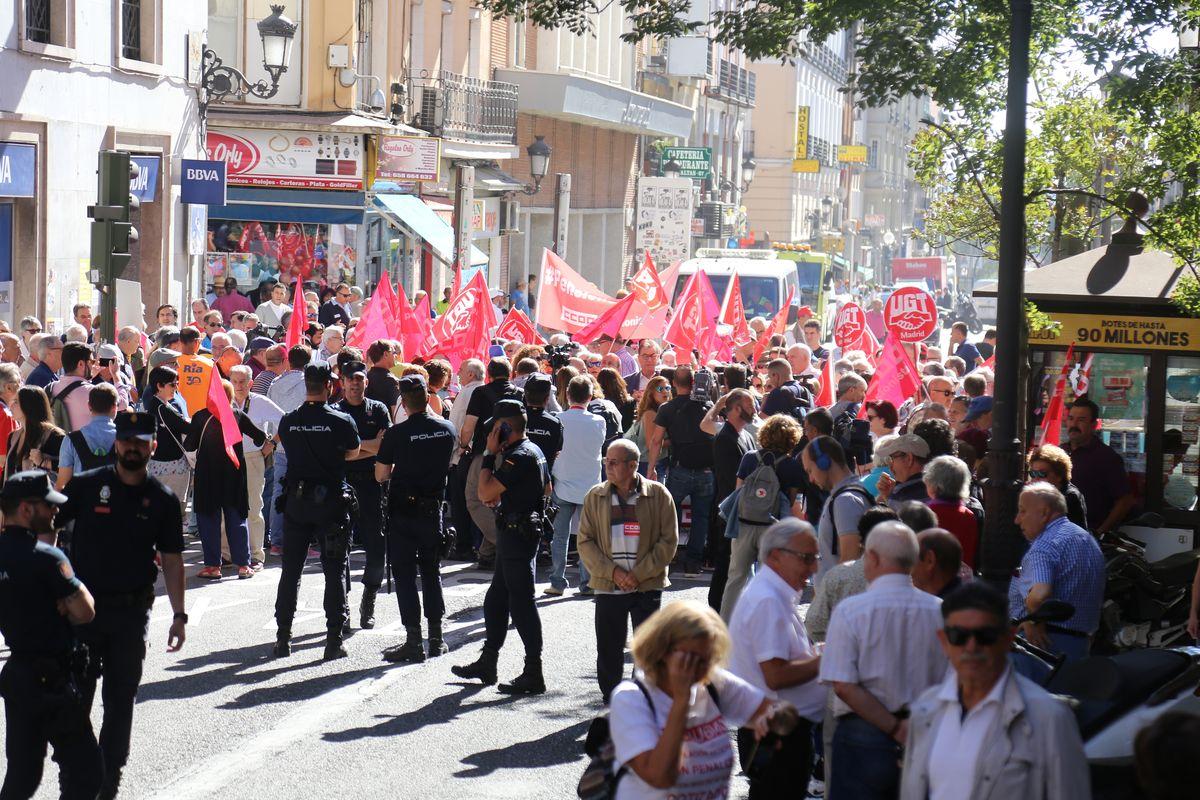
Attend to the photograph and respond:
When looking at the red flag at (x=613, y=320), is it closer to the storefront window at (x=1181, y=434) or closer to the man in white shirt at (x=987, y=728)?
the storefront window at (x=1181, y=434)

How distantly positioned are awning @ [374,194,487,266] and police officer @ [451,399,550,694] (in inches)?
787

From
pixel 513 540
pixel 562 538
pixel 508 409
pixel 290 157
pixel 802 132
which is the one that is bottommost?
pixel 562 538

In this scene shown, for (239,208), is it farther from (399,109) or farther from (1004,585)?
(1004,585)

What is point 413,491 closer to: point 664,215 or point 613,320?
point 613,320

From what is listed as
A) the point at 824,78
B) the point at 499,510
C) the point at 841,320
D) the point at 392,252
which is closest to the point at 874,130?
the point at 824,78

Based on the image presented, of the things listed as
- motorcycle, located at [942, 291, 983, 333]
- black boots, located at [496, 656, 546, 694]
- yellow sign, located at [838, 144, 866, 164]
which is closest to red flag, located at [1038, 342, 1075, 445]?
black boots, located at [496, 656, 546, 694]

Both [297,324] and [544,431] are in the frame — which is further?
[297,324]

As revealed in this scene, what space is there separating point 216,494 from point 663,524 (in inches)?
Answer: 197

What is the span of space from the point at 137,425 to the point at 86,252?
15686 mm

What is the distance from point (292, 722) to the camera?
361 inches

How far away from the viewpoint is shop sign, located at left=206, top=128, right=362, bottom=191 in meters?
28.4

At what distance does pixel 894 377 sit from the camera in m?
16.5

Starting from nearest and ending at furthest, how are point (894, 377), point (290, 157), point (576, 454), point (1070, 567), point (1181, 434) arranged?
point (1070, 567)
point (1181, 434)
point (576, 454)
point (894, 377)
point (290, 157)

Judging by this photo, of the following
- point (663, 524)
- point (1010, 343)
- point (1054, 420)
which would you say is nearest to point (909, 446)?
point (1010, 343)
